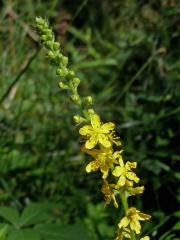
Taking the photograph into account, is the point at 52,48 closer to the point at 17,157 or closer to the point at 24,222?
the point at 24,222

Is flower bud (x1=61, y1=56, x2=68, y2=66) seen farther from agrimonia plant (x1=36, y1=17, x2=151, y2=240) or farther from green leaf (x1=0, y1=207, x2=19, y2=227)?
green leaf (x1=0, y1=207, x2=19, y2=227)

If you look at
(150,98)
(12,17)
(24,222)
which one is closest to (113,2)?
(12,17)

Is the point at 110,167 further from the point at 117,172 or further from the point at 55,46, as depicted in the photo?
the point at 55,46

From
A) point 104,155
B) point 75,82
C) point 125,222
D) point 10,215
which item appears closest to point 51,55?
point 75,82

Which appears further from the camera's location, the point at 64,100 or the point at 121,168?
the point at 64,100

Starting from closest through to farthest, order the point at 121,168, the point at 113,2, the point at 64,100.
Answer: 1. the point at 121,168
2. the point at 64,100
3. the point at 113,2

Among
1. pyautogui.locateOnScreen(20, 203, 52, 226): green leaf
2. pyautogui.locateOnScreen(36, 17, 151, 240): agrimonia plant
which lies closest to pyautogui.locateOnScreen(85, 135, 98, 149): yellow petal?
pyautogui.locateOnScreen(36, 17, 151, 240): agrimonia plant
